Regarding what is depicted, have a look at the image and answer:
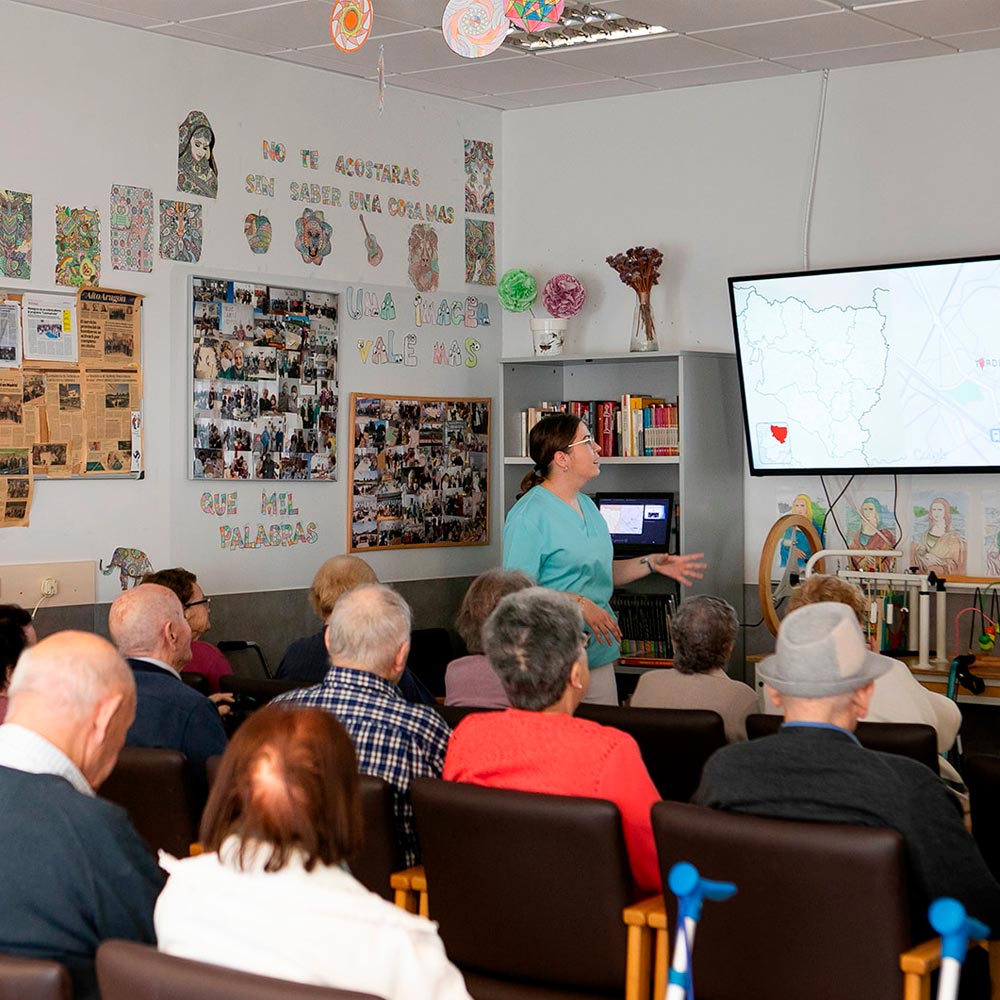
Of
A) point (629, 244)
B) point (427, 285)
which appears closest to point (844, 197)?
point (629, 244)

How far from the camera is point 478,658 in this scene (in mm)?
4238

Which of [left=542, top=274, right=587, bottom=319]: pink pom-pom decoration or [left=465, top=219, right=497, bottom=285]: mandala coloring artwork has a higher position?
[left=465, top=219, right=497, bottom=285]: mandala coloring artwork

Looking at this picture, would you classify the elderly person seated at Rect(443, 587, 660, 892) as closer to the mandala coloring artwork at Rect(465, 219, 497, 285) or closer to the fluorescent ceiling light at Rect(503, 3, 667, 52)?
the fluorescent ceiling light at Rect(503, 3, 667, 52)

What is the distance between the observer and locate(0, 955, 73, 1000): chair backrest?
6.20 ft

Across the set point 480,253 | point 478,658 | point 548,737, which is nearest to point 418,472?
point 480,253

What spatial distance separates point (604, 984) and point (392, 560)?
3.94 meters

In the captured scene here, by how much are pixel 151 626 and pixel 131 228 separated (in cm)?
224

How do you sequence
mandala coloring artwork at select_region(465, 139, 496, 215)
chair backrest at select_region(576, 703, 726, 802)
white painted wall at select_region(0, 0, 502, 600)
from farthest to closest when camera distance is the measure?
mandala coloring artwork at select_region(465, 139, 496, 215)
white painted wall at select_region(0, 0, 502, 600)
chair backrest at select_region(576, 703, 726, 802)

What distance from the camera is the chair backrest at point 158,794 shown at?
320 centimetres

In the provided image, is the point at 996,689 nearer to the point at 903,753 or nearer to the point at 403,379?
the point at 903,753

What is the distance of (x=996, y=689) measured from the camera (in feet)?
17.9

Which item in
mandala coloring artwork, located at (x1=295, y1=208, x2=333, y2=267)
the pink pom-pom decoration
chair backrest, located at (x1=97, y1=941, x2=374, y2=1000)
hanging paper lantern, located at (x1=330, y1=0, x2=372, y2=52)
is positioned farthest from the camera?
the pink pom-pom decoration

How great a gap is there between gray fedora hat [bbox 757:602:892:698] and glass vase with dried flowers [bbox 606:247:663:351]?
3889 millimetres

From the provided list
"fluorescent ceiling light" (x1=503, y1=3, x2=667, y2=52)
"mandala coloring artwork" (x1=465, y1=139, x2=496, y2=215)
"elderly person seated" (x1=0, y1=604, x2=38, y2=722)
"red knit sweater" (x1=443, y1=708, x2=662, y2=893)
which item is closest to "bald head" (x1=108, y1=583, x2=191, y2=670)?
"elderly person seated" (x1=0, y1=604, x2=38, y2=722)
